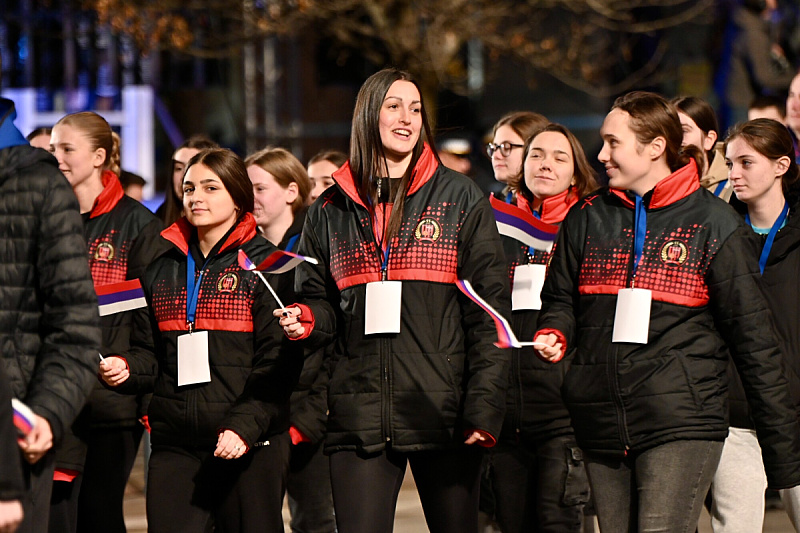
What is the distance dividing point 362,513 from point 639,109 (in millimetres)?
1698

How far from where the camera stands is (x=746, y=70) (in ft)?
45.6

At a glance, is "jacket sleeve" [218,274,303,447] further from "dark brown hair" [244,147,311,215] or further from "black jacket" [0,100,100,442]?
"dark brown hair" [244,147,311,215]

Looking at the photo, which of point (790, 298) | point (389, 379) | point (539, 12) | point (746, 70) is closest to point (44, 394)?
point (389, 379)

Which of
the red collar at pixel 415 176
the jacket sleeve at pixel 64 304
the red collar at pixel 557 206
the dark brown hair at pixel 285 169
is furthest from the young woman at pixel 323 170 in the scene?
the jacket sleeve at pixel 64 304

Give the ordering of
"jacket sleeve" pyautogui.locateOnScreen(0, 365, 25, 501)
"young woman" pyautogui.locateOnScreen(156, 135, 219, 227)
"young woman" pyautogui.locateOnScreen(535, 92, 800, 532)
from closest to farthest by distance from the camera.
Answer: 1. "jacket sleeve" pyautogui.locateOnScreen(0, 365, 25, 501)
2. "young woman" pyautogui.locateOnScreen(535, 92, 800, 532)
3. "young woman" pyautogui.locateOnScreen(156, 135, 219, 227)

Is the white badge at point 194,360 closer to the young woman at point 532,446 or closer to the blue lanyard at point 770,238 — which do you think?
the young woman at point 532,446

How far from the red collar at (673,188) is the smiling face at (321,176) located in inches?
115

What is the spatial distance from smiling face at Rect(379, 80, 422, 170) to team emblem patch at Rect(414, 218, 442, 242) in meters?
0.26

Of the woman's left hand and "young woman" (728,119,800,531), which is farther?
"young woman" (728,119,800,531)

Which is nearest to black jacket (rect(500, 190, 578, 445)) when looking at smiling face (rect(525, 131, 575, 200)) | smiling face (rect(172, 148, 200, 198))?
smiling face (rect(525, 131, 575, 200))

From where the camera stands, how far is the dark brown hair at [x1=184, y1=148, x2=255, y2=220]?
4.91 metres

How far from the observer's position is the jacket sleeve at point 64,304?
3209 millimetres

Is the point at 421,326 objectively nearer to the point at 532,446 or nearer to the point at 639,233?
the point at 639,233

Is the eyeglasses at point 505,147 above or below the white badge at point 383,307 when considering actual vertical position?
above
